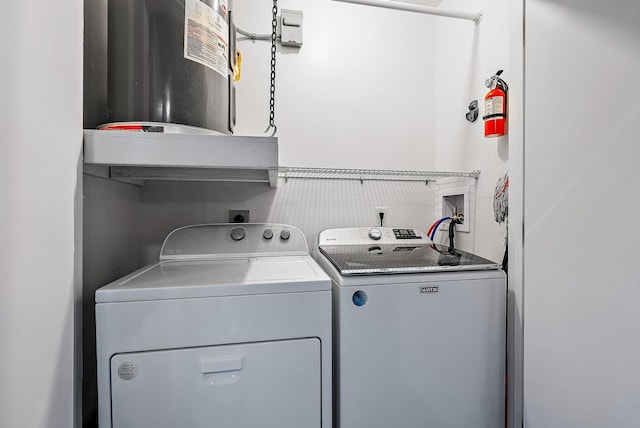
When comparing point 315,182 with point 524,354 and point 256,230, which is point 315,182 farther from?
point 524,354

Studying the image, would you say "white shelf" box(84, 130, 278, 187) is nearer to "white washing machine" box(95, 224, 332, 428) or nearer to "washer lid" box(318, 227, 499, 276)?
"white washing machine" box(95, 224, 332, 428)

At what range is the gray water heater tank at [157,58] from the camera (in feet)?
3.00

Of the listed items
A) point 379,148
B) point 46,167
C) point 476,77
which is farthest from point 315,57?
point 46,167

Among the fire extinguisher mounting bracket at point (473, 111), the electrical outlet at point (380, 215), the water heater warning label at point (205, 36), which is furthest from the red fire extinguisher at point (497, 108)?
→ the water heater warning label at point (205, 36)

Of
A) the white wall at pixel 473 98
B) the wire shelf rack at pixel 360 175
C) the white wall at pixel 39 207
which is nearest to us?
the white wall at pixel 39 207

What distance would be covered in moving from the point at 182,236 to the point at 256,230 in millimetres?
371

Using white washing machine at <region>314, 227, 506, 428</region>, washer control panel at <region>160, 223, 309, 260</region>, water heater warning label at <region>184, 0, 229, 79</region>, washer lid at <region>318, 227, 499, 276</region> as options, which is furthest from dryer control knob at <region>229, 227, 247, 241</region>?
water heater warning label at <region>184, 0, 229, 79</region>

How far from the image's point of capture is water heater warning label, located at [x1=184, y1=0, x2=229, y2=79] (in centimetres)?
92

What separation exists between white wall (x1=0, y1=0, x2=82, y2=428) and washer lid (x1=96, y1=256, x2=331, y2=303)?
5.6 inches

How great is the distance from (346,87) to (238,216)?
3.56ft

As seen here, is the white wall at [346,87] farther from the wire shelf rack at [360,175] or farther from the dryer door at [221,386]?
the dryer door at [221,386]

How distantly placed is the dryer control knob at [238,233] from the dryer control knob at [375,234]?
730mm

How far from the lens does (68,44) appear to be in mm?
815

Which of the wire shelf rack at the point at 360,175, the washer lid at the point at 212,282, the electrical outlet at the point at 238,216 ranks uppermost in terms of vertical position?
the wire shelf rack at the point at 360,175
